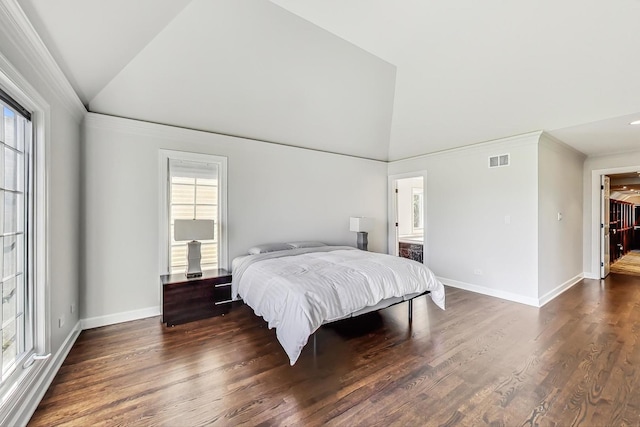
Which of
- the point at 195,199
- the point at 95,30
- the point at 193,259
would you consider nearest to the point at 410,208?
the point at 195,199

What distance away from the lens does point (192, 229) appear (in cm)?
344

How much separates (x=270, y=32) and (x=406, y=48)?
5.13 feet

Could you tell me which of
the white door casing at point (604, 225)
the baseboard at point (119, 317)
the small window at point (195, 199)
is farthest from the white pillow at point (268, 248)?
the white door casing at point (604, 225)

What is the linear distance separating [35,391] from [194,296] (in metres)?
1.54

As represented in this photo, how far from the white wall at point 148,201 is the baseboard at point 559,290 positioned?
10.9 ft

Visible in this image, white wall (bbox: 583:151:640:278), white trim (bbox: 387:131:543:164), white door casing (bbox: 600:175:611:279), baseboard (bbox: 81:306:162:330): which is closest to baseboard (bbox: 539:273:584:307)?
white wall (bbox: 583:151:640:278)

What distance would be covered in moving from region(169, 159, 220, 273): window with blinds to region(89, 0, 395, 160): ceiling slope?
0.57 metres

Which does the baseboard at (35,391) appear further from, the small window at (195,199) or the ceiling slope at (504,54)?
the ceiling slope at (504,54)

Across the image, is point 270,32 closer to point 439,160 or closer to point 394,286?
point 394,286

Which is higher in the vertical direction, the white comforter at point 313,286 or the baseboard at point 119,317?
the white comforter at point 313,286

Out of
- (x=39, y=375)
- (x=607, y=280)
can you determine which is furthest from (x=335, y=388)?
(x=607, y=280)

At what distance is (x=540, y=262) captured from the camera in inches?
159

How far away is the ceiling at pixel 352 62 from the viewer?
7.99 feet

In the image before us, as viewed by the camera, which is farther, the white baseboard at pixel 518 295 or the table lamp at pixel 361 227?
the table lamp at pixel 361 227
